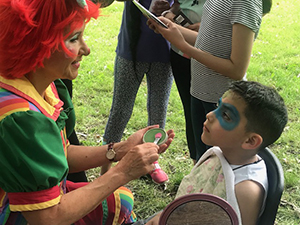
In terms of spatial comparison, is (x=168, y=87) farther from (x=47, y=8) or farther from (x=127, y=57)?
(x=47, y=8)

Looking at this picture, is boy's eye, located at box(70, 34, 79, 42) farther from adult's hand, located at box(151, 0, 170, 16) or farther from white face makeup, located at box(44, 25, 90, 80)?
adult's hand, located at box(151, 0, 170, 16)

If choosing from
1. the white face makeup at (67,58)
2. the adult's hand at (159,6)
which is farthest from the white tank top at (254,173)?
the adult's hand at (159,6)

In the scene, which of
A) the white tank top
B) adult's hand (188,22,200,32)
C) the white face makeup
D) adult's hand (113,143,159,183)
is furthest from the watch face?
adult's hand (188,22,200,32)

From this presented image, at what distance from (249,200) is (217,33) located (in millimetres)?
1050

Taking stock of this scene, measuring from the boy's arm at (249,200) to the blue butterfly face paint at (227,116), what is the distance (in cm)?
29

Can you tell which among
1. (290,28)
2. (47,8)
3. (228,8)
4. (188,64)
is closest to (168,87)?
(188,64)

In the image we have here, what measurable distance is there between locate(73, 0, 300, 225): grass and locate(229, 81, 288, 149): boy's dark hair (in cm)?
83

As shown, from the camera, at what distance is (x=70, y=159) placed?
206 centimetres

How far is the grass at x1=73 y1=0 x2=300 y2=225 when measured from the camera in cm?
305

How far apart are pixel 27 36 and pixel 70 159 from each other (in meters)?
0.84

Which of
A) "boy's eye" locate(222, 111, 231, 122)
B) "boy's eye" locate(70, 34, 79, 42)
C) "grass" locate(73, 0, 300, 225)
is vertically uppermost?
"boy's eye" locate(70, 34, 79, 42)

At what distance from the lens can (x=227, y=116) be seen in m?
1.78

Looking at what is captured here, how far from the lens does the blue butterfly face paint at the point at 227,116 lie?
1751 millimetres

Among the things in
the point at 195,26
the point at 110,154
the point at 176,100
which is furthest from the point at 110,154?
the point at 176,100
